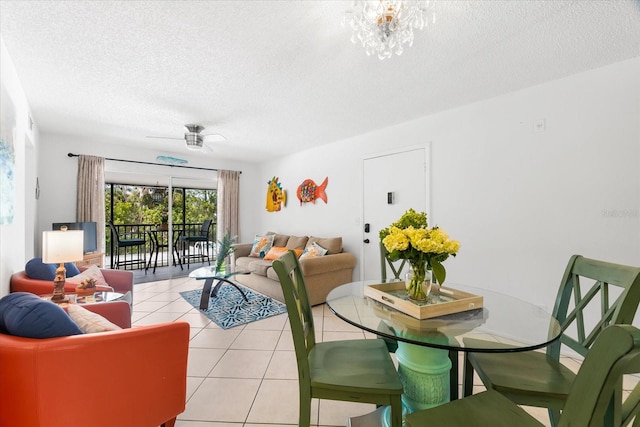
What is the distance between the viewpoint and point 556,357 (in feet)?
5.03

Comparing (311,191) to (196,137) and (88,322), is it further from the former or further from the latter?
(88,322)

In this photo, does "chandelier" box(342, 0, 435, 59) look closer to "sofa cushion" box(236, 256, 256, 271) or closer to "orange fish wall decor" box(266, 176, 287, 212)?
"sofa cushion" box(236, 256, 256, 271)

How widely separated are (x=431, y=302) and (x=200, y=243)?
247 inches

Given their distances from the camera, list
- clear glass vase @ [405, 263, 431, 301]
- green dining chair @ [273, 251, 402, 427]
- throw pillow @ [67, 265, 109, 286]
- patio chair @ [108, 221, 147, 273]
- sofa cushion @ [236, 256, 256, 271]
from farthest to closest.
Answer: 1. patio chair @ [108, 221, 147, 273]
2. sofa cushion @ [236, 256, 256, 271]
3. throw pillow @ [67, 265, 109, 286]
4. clear glass vase @ [405, 263, 431, 301]
5. green dining chair @ [273, 251, 402, 427]

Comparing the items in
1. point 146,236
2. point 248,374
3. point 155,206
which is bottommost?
point 248,374

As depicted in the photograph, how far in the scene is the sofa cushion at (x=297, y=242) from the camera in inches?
192

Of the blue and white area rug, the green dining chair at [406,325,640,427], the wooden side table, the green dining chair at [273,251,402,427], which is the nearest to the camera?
the green dining chair at [406,325,640,427]

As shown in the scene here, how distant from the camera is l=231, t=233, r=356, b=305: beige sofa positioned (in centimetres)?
374

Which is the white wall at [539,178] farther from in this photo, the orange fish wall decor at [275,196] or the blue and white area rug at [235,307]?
the orange fish wall decor at [275,196]

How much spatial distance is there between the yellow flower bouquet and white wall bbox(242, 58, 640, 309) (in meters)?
1.76

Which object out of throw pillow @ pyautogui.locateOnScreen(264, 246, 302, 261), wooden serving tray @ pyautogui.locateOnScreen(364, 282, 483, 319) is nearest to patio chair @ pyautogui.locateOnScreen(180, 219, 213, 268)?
throw pillow @ pyautogui.locateOnScreen(264, 246, 302, 261)

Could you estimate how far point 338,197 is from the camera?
460cm

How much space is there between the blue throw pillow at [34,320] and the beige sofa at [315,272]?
2449 mm

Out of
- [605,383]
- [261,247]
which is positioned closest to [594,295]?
[605,383]
